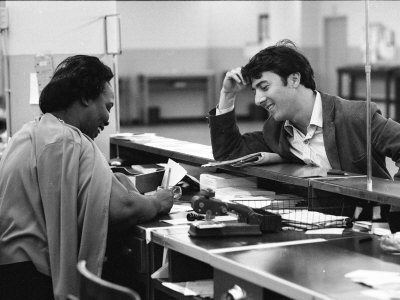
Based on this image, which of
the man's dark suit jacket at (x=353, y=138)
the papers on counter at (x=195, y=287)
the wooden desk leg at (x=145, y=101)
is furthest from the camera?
the wooden desk leg at (x=145, y=101)

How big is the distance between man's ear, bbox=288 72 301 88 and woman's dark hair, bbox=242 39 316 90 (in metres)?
0.01

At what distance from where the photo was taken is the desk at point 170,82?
1503 centimetres

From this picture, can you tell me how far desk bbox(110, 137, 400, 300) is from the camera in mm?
2076

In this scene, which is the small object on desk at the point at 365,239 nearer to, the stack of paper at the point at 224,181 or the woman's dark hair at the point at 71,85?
the stack of paper at the point at 224,181

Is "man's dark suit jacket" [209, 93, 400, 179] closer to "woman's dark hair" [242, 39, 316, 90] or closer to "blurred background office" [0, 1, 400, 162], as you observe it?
"woman's dark hair" [242, 39, 316, 90]

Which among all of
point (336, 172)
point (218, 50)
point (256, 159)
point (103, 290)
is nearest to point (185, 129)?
point (218, 50)

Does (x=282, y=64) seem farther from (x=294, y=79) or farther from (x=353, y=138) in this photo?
(x=353, y=138)

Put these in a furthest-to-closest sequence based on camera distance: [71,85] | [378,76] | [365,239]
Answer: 1. [378,76]
2. [71,85]
3. [365,239]

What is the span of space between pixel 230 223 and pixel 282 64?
937 millimetres

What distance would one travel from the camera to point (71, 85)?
9.49ft

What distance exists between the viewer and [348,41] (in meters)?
14.9

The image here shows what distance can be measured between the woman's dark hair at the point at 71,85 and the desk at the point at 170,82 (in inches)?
471

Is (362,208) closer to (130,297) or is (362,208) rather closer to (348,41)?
(130,297)

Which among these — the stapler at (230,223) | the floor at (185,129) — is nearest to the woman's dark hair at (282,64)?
the stapler at (230,223)
